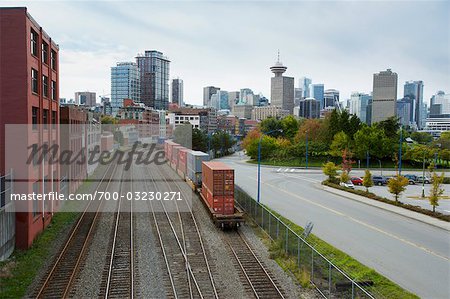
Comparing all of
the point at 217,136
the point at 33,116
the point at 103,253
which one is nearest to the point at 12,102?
the point at 33,116

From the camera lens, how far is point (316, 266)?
704 inches

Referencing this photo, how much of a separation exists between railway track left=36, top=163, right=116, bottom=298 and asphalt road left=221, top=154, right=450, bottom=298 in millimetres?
13963

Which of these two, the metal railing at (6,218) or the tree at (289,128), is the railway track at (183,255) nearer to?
the metal railing at (6,218)

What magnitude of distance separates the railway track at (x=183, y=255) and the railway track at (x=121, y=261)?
64.9 inches

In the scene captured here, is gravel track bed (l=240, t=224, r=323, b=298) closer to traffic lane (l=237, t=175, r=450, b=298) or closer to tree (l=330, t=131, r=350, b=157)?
traffic lane (l=237, t=175, r=450, b=298)

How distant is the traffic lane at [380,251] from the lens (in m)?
18.0

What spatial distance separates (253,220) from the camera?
95.2 ft

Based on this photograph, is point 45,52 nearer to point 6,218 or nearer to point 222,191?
point 6,218

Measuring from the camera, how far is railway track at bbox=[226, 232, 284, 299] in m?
16.6

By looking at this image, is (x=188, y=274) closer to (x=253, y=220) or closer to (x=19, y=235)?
(x=19, y=235)

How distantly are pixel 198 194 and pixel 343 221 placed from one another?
13.7m

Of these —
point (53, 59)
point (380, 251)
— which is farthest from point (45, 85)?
point (380, 251)

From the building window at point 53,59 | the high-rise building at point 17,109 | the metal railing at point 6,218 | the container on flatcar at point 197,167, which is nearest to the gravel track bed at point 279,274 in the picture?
the high-rise building at point 17,109

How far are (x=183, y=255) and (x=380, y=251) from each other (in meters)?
10.7
